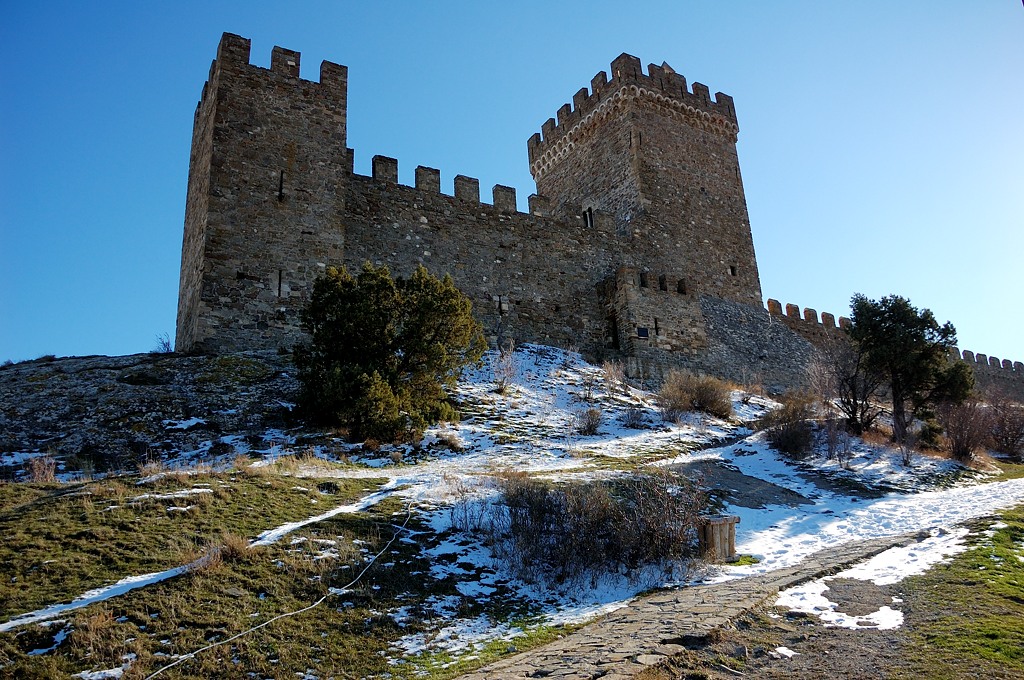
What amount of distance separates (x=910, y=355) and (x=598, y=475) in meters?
10.6

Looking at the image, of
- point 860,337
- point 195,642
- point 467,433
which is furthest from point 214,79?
point 860,337

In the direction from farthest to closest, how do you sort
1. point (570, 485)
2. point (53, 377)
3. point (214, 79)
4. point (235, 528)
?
point (214, 79), point (53, 377), point (570, 485), point (235, 528)

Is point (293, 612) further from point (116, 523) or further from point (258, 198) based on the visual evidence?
point (258, 198)

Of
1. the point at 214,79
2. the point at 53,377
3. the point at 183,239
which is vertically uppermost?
the point at 214,79

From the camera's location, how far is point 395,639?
6.37 meters

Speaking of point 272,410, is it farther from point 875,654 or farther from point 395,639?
point 875,654

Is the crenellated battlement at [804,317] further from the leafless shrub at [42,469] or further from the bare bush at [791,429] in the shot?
the leafless shrub at [42,469]

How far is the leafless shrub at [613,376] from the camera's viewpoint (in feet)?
60.2

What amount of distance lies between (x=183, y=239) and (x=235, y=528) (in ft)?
42.5

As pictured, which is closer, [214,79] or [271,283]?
[271,283]

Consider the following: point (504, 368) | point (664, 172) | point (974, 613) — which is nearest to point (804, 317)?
point (664, 172)

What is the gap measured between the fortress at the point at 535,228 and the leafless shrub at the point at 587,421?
189 inches

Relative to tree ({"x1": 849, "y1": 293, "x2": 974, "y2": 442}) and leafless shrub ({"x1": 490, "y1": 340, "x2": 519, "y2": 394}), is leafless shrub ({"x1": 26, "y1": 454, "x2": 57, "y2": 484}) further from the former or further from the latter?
tree ({"x1": 849, "y1": 293, "x2": 974, "y2": 442})

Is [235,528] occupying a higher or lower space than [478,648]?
higher
